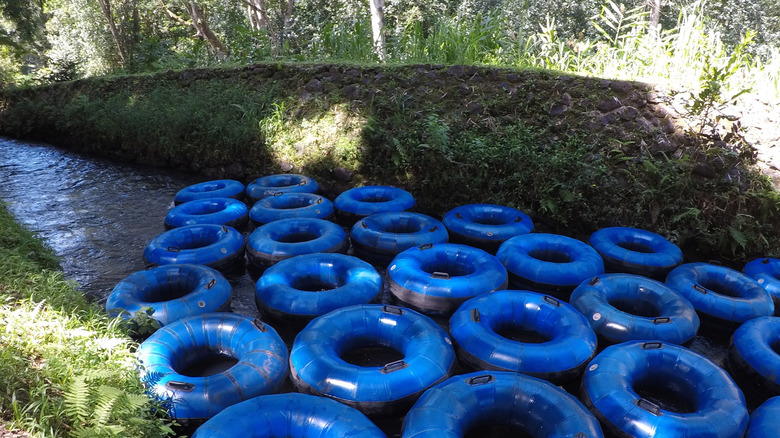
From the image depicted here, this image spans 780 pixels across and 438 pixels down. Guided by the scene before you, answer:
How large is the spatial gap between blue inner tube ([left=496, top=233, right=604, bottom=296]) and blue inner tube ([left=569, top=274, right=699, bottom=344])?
31 centimetres

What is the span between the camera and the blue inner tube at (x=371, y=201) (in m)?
6.73

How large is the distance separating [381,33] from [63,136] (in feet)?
28.3

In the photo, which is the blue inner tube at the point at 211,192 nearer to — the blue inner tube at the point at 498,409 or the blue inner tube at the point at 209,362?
the blue inner tube at the point at 209,362

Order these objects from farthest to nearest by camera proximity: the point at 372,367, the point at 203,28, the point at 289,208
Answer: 1. the point at 203,28
2. the point at 289,208
3. the point at 372,367

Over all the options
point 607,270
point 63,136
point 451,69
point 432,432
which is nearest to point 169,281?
point 432,432

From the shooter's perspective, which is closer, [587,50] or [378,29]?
[587,50]

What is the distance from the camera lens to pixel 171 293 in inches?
191

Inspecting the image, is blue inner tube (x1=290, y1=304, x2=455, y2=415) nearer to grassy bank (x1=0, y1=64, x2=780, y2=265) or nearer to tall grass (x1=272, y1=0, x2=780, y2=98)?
grassy bank (x1=0, y1=64, x2=780, y2=265)

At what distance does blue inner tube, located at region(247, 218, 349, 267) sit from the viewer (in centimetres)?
546

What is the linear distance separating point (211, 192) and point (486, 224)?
4.17 metres

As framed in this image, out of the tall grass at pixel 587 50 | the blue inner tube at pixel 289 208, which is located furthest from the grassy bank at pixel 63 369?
the tall grass at pixel 587 50

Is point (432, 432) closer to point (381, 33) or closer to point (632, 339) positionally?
point (632, 339)

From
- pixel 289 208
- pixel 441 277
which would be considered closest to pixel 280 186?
pixel 289 208

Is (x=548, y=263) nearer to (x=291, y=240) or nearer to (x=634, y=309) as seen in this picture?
(x=634, y=309)
